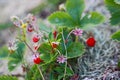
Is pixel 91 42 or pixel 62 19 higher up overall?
pixel 62 19

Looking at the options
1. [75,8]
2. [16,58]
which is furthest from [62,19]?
[16,58]

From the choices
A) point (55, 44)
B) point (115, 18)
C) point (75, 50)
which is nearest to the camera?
point (55, 44)

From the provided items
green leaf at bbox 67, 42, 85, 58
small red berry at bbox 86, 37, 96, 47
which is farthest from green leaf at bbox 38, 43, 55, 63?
small red berry at bbox 86, 37, 96, 47

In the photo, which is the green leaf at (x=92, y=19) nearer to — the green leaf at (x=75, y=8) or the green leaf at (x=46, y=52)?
the green leaf at (x=75, y=8)

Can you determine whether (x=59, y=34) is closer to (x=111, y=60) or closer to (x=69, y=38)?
(x=69, y=38)

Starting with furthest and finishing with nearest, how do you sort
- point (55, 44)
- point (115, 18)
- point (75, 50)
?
point (115, 18), point (75, 50), point (55, 44)

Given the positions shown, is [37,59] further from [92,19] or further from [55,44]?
[92,19]
